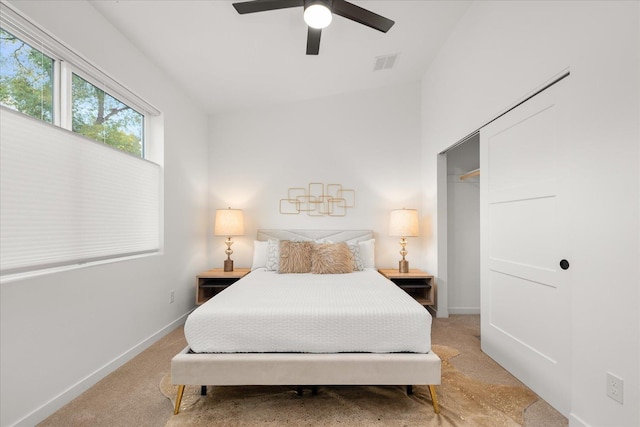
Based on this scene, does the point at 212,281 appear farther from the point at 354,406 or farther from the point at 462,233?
the point at 462,233

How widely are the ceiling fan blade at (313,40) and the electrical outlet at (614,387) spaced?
8.38 feet

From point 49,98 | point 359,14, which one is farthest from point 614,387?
point 49,98

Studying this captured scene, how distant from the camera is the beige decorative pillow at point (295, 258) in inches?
130

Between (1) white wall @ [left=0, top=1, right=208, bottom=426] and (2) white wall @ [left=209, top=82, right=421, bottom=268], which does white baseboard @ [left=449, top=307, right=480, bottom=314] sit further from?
(1) white wall @ [left=0, top=1, right=208, bottom=426]

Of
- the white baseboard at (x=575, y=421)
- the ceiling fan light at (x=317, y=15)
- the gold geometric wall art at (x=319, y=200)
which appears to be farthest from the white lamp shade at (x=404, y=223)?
the ceiling fan light at (x=317, y=15)

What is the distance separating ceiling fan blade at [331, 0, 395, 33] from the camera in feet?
6.50

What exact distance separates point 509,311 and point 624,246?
109 cm

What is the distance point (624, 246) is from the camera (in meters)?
1.36

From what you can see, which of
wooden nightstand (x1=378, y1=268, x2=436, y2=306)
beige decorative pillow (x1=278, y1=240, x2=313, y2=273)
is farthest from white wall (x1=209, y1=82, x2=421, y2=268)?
beige decorative pillow (x1=278, y1=240, x2=313, y2=273)

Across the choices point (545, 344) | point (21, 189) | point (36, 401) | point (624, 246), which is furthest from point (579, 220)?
point (36, 401)

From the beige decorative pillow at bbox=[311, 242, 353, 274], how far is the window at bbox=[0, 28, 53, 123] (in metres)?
2.43

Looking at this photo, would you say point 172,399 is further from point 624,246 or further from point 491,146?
point 491,146

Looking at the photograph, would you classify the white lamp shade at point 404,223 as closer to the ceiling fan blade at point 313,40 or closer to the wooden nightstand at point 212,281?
the wooden nightstand at point 212,281

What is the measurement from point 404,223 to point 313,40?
2.27m
